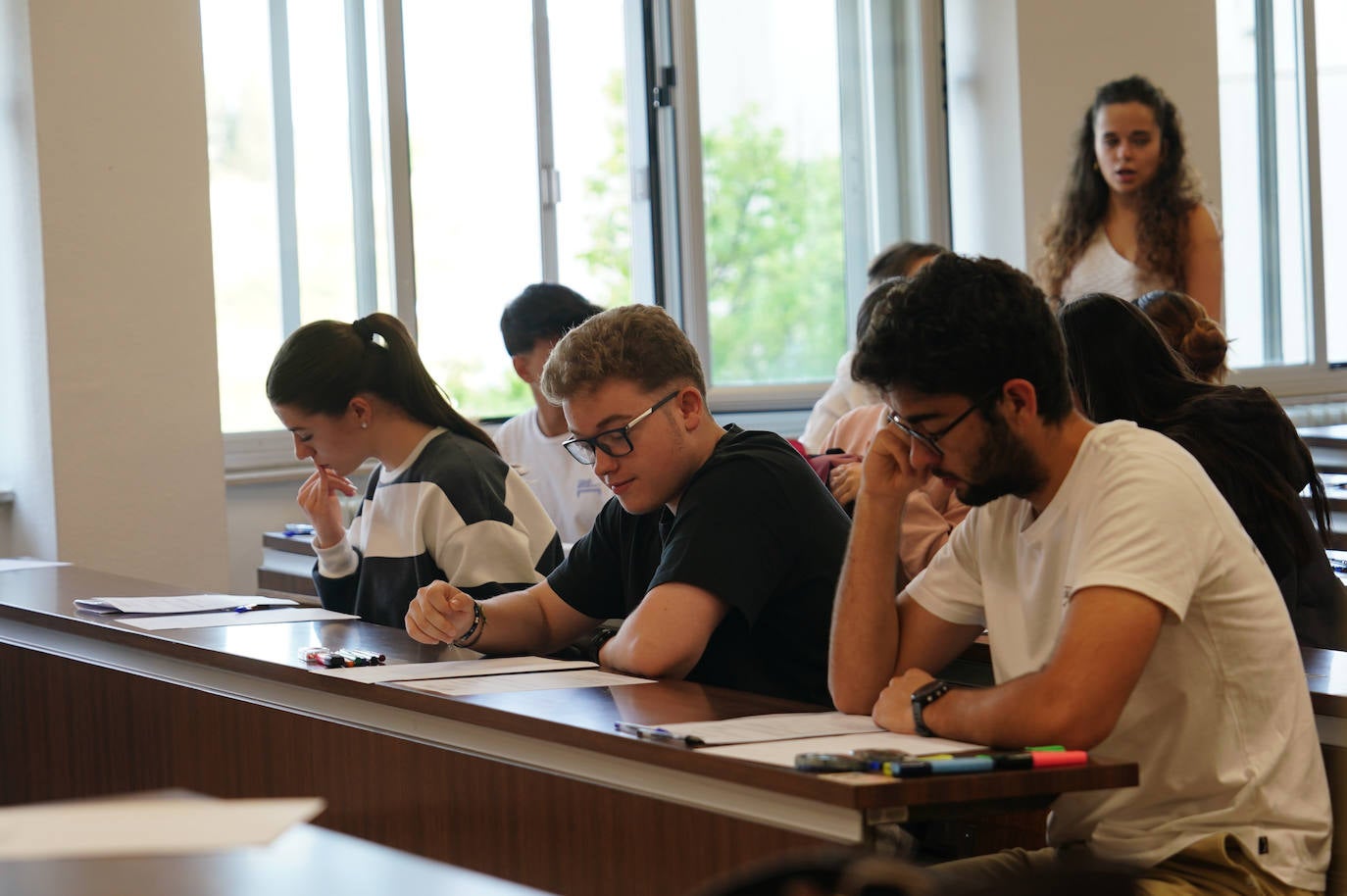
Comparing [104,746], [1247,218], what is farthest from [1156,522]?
[1247,218]

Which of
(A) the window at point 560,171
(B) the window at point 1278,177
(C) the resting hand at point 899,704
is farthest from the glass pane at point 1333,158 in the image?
(C) the resting hand at point 899,704

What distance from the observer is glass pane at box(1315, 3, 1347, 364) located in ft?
25.3

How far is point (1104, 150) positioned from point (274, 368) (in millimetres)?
2791

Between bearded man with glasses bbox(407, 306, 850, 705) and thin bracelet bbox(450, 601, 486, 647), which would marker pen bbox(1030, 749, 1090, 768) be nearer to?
bearded man with glasses bbox(407, 306, 850, 705)

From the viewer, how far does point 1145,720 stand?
171 cm

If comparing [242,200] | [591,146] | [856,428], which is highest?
[591,146]

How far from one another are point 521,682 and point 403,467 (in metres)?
1.00

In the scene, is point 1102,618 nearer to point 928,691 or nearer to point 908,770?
point 928,691

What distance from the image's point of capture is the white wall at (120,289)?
4.24 metres

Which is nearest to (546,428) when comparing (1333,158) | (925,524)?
(925,524)

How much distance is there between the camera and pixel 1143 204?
469 centimetres

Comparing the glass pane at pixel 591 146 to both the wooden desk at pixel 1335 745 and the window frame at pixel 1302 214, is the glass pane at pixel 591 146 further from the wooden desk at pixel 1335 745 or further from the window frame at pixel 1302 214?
the wooden desk at pixel 1335 745

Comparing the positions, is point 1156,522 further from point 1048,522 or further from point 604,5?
point 604,5

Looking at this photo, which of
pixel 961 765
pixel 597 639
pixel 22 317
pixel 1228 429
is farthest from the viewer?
pixel 22 317
